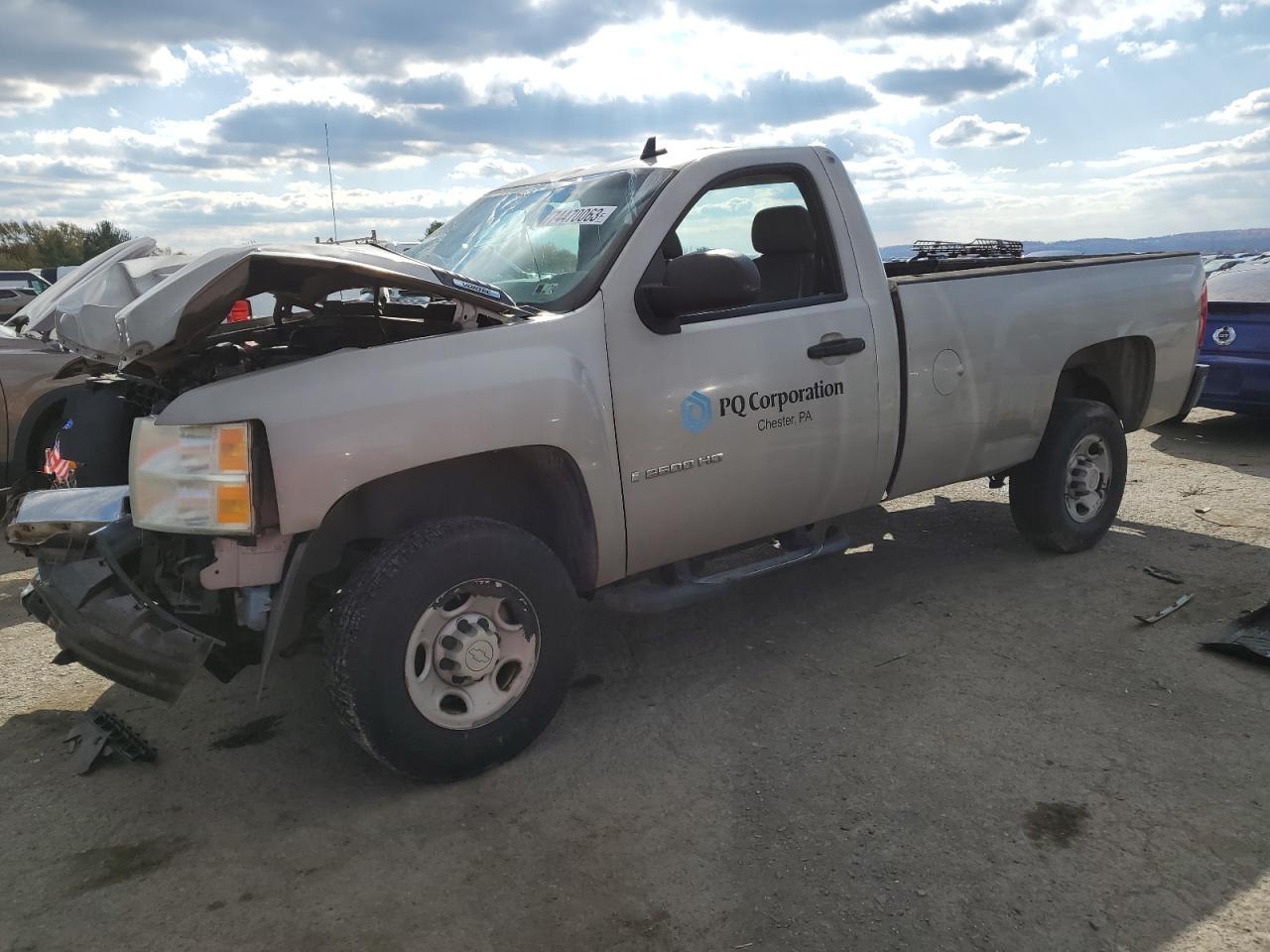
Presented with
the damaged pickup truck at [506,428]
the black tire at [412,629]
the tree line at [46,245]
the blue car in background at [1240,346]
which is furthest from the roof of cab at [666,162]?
the tree line at [46,245]

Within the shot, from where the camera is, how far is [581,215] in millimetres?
3812

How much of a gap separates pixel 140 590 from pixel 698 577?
79.3 inches

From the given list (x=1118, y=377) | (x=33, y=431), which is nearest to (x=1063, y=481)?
(x=1118, y=377)

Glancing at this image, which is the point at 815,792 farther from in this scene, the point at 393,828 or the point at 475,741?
the point at 393,828

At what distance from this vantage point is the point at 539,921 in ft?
8.27

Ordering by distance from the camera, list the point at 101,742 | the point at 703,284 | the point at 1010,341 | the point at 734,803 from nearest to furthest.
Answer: the point at 734,803
the point at 703,284
the point at 101,742
the point at 1010,341

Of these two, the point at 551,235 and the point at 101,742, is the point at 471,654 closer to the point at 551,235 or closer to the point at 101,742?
the point at 101,742

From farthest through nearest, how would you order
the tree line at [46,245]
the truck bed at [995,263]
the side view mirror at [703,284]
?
the tree line at [46,245] < the truck bed at [995,263] < the side view mirror at [703,284]

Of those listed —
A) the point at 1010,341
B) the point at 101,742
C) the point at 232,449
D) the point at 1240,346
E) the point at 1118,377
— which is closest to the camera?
the point at 232,449

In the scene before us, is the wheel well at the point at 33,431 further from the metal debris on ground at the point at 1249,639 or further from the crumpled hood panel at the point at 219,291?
the metal debris on ground at the point at 1249,639

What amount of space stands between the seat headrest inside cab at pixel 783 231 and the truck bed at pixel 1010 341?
45 centimetres

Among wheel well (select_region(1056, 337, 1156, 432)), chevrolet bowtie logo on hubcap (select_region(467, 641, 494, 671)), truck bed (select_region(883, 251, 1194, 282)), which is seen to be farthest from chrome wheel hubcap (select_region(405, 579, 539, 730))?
wheel well (select_region(1056, 337, 1156, 432))

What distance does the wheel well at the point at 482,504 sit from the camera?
3121 millimetres

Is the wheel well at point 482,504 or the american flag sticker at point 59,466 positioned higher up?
the american flag sticker at point 59,466
